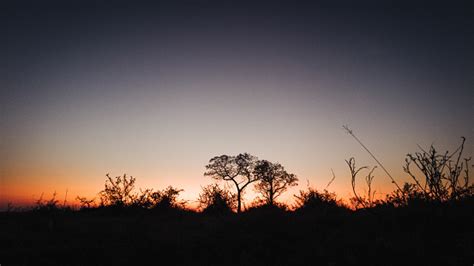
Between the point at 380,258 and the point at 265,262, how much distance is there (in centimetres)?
162

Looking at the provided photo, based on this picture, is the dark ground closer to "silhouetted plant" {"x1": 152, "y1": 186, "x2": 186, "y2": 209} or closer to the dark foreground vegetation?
the dark foreground vegetation

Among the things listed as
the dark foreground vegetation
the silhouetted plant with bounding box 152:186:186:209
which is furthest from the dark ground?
the silhouetted plant with bounding box 152:186:186:209

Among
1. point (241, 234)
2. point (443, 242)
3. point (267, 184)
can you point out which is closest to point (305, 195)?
point (241, 234)

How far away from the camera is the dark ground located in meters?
4.12

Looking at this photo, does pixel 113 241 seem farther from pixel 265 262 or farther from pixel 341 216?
pixel 341 216

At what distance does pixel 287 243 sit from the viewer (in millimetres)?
5051

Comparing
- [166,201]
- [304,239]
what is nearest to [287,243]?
[304,239]

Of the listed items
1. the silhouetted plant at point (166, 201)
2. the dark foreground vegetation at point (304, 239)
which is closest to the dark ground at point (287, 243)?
the dark foreground vegetation at point (304, 239)

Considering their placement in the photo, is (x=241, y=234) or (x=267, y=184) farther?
(x=267, y=184)

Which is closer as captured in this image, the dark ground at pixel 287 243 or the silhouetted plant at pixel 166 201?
the dark ground at pixel 287 243

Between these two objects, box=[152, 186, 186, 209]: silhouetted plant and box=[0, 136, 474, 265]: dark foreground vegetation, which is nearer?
box=[0, 136, 474, 265]: dark foreground vegetation

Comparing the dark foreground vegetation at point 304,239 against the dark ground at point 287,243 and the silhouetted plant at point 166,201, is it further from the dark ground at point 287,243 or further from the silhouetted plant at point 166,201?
the silhouetted plant at point 166,201

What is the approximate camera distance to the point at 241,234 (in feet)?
18.6

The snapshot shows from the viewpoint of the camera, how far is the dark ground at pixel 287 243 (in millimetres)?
4117
